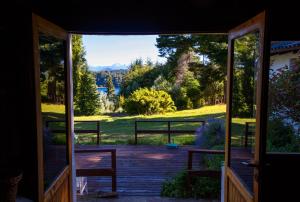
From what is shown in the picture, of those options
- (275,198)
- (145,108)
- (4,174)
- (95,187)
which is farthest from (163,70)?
(4,174)

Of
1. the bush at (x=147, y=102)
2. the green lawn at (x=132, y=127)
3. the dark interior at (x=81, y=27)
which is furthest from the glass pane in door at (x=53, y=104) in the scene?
the bush at (x=147, y=102)

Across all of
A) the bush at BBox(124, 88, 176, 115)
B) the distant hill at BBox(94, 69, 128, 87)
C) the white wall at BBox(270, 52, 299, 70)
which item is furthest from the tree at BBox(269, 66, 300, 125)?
the distant hill at BBox(94, 69, 128, 87)

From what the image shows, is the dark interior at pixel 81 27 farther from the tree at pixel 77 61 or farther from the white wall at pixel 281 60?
the tree at pixel 77 61

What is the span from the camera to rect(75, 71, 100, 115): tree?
1240 centimetres

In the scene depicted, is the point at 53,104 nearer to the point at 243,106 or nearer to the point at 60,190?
the point at 60,190

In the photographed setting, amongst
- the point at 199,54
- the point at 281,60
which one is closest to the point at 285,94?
the point at 281,60

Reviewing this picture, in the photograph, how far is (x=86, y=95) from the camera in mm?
12398

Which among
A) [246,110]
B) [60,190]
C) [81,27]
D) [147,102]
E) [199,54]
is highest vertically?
[199,54]

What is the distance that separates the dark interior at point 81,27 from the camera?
1.88 metres

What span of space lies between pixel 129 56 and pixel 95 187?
37.4 feet

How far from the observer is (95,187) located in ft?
15.6

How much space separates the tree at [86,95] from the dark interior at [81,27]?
9.81 m

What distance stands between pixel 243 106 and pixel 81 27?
1704mm

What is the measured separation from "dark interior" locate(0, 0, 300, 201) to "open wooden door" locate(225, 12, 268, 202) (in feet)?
0.38
